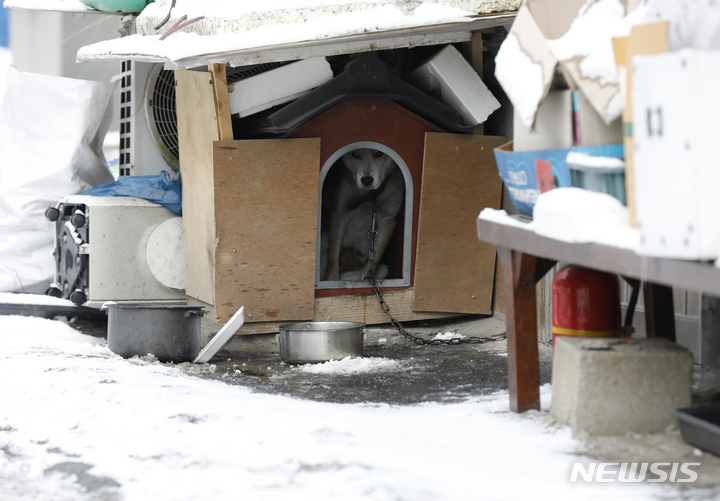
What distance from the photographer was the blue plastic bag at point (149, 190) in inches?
222

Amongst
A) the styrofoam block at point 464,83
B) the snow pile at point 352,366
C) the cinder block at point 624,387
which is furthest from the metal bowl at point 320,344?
the cinder block at point 624,387

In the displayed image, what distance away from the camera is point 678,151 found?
1646 millimetres

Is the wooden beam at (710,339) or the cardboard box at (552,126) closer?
the cardboard box at (552,126)

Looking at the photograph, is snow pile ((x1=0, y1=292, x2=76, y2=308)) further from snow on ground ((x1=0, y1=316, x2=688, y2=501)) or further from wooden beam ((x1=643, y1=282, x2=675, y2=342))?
wooden beam ((x1=643, y1=282, x2=675, y2=342))

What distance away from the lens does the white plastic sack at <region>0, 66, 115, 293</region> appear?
6188 mm

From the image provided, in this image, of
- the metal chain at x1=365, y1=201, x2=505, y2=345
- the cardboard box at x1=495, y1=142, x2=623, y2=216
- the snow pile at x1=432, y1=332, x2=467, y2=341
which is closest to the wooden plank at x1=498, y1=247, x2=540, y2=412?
the cardboard box at x1=495, y1=142, x2=623, y2=216

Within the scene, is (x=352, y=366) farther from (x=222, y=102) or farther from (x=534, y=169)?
(x=534, y=169)

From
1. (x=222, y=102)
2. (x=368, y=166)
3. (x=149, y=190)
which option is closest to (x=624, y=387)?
(x=222, y=102)

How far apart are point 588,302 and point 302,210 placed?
2.65 metres

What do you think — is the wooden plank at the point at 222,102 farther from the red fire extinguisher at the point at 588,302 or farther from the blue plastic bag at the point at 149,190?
the red fire extinguisher at the point at 588,302

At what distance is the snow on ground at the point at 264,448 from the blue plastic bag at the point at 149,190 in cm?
235

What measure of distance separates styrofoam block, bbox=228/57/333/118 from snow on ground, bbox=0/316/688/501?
2.09 metres

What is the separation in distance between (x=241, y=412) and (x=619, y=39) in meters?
1.87

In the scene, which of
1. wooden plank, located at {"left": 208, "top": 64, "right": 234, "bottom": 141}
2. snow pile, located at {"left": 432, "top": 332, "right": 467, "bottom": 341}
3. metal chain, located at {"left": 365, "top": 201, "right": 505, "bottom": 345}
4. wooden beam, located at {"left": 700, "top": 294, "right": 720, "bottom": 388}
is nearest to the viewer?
wooden beam, located at {"left": 700, "top": 294, "right": 720, "bottom": 388}
